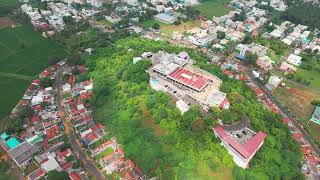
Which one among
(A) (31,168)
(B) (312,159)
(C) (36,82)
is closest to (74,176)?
(A) (31,168)

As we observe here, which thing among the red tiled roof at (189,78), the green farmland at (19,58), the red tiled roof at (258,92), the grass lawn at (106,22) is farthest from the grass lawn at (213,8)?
the green farmland at (19,58)

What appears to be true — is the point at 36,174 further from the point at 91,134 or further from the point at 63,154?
the point at 91,134

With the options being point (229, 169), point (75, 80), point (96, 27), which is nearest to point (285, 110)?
point (229, 169)

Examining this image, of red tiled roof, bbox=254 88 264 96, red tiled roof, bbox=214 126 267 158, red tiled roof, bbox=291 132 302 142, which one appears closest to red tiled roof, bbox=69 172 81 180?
red tiled roof, bbox=214 126 267 158

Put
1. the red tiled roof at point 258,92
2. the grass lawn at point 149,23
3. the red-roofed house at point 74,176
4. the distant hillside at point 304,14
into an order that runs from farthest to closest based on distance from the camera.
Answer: the distant hillside at point 304,14, the grass lawn at point 149,23, the red tiled roof at point 258,92, the red-roofed house at point 74,176

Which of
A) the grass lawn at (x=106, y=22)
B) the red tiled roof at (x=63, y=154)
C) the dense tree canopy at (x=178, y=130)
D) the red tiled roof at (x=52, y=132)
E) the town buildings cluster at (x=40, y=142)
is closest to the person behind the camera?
the dense tree canopy at (x=178, y=130)

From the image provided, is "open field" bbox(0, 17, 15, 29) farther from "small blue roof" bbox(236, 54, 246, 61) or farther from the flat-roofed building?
"small blue roof" bbox(236, 54, 246, 61)

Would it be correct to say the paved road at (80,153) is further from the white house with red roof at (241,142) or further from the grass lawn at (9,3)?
the grass lawn at (9,3)
